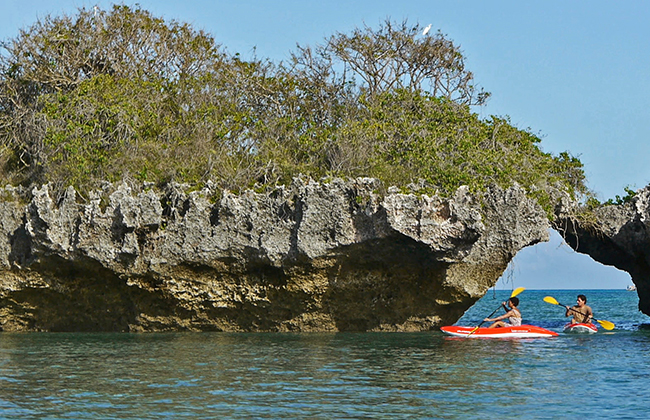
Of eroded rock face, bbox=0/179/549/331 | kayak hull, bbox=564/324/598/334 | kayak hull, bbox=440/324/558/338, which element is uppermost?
eroded rock face, bbox=0/179/549/331

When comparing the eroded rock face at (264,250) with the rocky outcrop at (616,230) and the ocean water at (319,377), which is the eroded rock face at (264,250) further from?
the rocky outcrop at (616,230)

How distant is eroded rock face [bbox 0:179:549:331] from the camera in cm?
2289

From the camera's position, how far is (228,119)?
27.8 m

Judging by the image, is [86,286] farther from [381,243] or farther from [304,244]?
[381,243]

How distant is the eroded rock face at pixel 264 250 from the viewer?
22.9m

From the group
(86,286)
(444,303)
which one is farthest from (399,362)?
(86,286)

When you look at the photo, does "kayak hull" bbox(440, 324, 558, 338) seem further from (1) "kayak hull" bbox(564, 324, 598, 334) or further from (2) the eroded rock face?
(1) "kayak hull" bbox(564, 324, 598, 334)

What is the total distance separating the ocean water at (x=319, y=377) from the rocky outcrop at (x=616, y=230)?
388 centimetres

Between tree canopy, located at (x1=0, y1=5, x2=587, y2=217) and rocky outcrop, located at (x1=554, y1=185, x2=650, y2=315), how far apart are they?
1227mm

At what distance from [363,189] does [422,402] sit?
9784 mm

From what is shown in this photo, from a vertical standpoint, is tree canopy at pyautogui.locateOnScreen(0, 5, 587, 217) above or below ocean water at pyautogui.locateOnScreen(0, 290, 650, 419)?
above

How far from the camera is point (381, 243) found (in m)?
23.0

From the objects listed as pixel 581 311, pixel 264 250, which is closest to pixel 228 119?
pixel 264 250

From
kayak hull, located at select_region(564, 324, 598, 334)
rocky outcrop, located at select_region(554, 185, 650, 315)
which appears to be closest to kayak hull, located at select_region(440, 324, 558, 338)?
kayak hull, located at select_region(564, 324, 598, 334)
